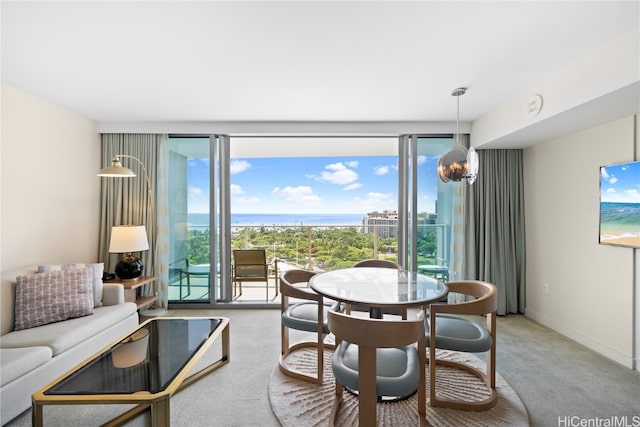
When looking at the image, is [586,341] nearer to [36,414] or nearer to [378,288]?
[378,288]

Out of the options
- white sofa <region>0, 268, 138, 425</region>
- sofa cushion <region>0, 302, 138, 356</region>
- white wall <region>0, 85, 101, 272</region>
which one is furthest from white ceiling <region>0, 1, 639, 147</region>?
sofa cushion <region>0, 302, 138, 356</region>

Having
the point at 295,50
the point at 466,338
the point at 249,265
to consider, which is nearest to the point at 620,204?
the point at 466,338

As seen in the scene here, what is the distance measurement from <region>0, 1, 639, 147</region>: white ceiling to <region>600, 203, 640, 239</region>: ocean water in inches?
49.8

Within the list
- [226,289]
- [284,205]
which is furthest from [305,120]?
[284,205]

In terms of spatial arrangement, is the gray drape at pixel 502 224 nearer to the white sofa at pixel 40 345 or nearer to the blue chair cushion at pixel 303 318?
the blue chair cushion at pixel 303 318

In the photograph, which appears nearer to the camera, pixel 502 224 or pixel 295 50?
pixel 295 50

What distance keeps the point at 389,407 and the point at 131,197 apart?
3765 millimetres

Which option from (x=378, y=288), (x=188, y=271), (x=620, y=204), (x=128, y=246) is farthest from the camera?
(x=188, y=271)

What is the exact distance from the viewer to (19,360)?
1.84m

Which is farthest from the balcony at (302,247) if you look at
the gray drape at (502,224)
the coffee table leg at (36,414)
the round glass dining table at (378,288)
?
the coffee table leg at (36,414)

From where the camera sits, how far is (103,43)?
1989mm

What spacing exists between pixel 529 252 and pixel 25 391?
4873 mm

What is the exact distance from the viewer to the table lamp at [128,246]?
3258mm

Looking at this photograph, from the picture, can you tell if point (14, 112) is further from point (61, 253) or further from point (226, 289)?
point (226, 289)
